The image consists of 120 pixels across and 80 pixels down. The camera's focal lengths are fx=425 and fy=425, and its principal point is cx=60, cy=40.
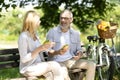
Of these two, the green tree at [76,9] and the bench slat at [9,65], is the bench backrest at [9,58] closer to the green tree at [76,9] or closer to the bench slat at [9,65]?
the bench slat at [9,65]

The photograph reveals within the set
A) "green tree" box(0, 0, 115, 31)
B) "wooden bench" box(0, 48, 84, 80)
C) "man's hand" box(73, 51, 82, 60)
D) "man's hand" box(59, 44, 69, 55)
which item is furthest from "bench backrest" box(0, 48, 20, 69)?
"green tree" box(0, 0, 115, 31)

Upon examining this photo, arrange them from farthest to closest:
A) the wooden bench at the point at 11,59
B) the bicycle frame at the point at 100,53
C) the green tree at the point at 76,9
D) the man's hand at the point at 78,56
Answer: the green tree at the point at 76,9 < the bicycle frame at the point at 100,53 < the wooden bench at the point at 11,59 < the man's hand at the point at 78,56

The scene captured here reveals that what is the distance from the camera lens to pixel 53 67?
16.8ft

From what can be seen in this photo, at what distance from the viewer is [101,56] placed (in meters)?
6.20

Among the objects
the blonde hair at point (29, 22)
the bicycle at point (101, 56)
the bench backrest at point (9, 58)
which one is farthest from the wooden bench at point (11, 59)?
the blonde hair at point (29, 22)

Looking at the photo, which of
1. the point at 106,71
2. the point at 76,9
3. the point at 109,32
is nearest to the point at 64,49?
the point at 109,32

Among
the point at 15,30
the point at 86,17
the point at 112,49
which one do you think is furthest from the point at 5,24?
the point at 112,49

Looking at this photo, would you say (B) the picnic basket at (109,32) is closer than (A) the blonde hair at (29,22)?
No

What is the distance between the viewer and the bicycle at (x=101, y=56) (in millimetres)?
6199

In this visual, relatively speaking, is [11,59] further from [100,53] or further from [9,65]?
[100,53]

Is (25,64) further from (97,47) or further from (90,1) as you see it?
(90,1)

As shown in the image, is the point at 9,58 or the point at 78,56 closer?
the point at 78,56

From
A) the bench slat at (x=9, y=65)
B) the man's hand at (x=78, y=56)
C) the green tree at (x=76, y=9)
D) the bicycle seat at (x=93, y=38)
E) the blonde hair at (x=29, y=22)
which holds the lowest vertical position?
the bench slat at (x=9, y=65)

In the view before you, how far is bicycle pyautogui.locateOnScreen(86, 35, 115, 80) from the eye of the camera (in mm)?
6199
